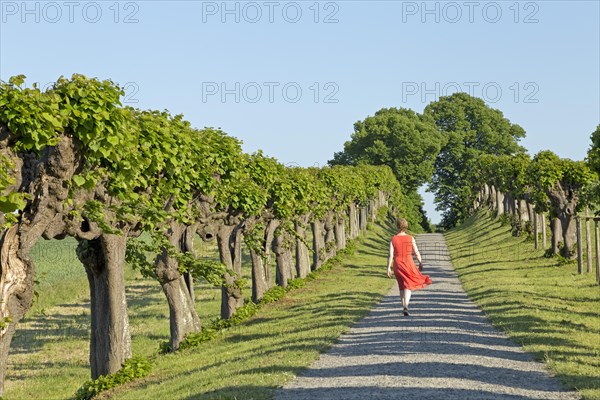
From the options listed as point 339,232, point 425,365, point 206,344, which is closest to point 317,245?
point 339,232

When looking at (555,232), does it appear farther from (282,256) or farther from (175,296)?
(175,296)

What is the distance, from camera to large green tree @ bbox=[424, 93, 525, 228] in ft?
401

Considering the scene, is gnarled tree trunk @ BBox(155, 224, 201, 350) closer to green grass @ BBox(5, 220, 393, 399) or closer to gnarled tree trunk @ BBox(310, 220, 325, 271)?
green grass @ BBox(5, 220, 393, 399)

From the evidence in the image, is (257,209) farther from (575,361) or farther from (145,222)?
(575,361)

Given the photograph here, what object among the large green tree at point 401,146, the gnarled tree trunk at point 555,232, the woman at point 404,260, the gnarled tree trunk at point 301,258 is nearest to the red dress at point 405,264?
the woman at point 404,260

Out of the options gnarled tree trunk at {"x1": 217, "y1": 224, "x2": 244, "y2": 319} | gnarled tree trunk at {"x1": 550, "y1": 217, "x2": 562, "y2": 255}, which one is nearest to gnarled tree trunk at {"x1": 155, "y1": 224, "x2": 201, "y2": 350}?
gnarled tree trunk at {"x1": 217, "y1": 224, "x2": 244, "y2": 319}

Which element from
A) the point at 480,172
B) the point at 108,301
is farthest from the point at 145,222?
the point at 480,172

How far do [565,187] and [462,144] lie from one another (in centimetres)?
7741

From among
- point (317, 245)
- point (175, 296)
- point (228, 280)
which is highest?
point (317, 245)

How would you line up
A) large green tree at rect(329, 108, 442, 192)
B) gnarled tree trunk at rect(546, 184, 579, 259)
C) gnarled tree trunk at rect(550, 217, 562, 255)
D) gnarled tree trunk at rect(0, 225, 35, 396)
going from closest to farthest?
gnarled tree trunk at rect(0, 225, 35, 396), gnarled tree trunk at rect(546, 184, 579, 259), gnarled tree trunk at rect(550, 217, 562, 255), large green tree at rect(329, 108, 442, 192)

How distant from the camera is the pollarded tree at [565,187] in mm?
45781

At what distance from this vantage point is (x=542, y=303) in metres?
29.2

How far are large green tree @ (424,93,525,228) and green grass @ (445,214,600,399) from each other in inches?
2421

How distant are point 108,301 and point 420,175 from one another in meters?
97.9
